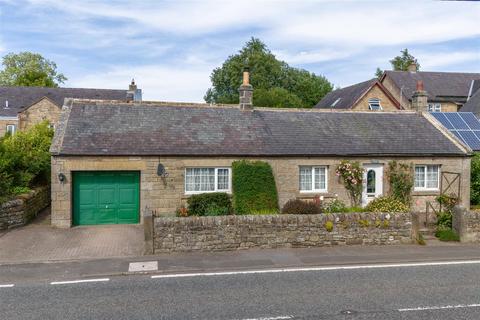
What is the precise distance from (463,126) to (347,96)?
69.5ft

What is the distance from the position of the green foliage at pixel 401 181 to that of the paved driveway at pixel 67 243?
1065 centimetres

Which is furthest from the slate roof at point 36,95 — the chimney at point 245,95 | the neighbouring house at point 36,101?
the chimney at point 245,95

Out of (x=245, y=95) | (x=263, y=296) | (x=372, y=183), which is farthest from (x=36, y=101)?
(x=263, y=296)

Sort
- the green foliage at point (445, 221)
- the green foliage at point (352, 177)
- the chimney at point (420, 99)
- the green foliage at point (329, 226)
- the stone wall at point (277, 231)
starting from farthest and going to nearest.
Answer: the chimney at point (420, 99), the green foliage at point (352, 177), the green foliage at point (445, 221), the green foliage at point (329, 226), the stone wall at point (277, 231)

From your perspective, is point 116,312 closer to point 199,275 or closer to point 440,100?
point 199,275

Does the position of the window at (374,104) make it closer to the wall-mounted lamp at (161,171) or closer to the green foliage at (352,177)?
the green foliage at (352,177)

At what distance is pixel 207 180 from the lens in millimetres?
18250

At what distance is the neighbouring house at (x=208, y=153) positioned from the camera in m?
17.2

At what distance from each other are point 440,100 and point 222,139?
123 ft

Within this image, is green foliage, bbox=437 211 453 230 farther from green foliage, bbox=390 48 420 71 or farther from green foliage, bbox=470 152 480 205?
green foliage, bbox=390 48 420 71

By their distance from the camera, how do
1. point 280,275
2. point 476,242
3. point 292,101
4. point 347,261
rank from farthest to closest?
point 292,101
point 476,242
point 347,261
point 280,275

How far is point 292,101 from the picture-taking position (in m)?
58.5

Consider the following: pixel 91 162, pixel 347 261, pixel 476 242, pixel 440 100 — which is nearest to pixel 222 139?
pixel 91 162

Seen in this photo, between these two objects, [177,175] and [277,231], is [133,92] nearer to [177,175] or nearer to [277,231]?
[177,175]
